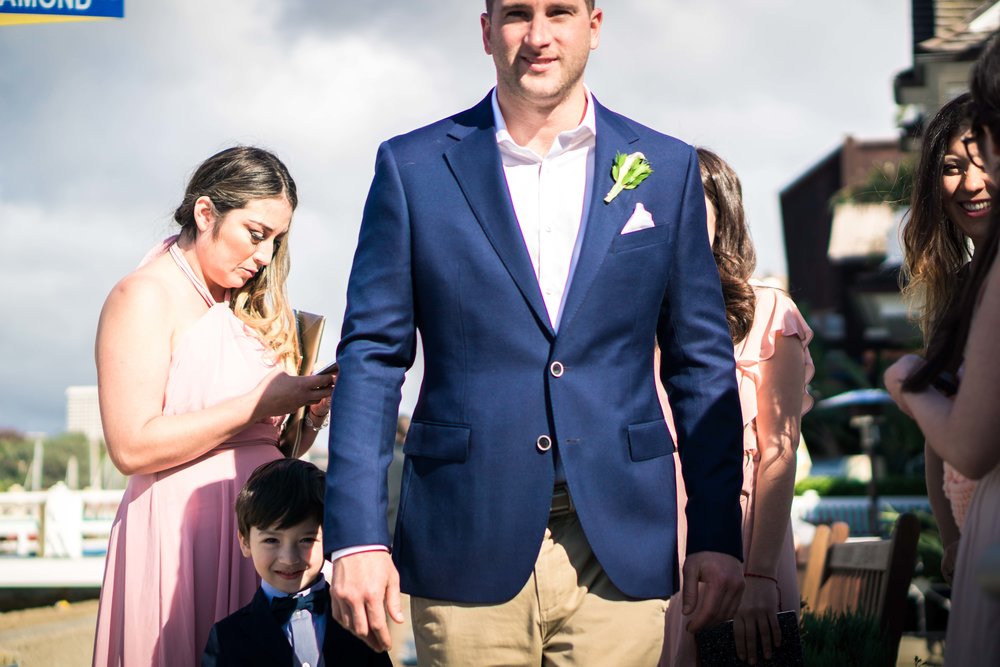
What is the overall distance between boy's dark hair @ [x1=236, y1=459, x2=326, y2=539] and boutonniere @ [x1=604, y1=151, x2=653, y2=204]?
134 cm

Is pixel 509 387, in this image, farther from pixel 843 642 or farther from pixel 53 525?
pixel 53 525

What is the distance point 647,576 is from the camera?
2.83 m

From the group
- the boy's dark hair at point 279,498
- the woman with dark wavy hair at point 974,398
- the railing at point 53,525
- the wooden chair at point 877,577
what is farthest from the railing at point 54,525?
the woman with dark wavy hair at point 974,398

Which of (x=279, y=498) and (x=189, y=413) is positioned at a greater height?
(x=189, y=413)

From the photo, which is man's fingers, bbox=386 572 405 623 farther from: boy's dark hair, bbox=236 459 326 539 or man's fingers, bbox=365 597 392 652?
boy's dark hair, bbox=236 459 326 539

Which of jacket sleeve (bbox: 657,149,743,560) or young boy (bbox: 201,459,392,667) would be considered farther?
young boy (bbox: 201,459,392,667)

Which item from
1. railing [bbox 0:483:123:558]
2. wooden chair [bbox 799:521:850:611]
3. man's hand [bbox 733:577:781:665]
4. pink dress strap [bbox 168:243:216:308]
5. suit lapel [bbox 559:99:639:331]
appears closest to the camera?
suit lapel [bbox 559:99:639:331]

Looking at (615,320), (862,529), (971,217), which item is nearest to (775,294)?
(971,217)

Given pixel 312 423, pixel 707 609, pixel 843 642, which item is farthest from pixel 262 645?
pixel 843 642

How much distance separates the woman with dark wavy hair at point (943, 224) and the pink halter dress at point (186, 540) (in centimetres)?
205

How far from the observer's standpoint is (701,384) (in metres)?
2.99

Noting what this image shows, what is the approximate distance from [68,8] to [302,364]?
142 centimetres

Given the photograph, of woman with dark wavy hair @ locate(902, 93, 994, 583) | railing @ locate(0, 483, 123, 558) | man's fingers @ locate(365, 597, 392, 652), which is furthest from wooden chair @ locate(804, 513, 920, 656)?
railing @ locate(0, 483, 123, 558)

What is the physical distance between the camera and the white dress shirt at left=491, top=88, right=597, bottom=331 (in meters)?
2.92
